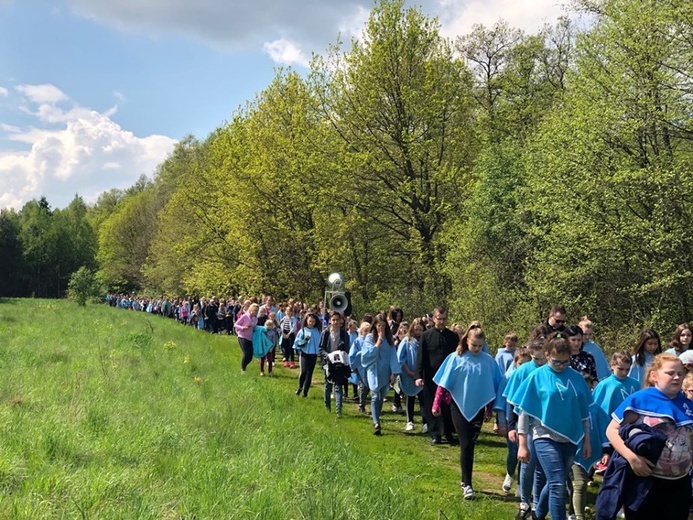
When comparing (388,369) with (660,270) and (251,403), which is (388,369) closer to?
(251,403)

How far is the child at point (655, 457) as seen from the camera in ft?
12.6

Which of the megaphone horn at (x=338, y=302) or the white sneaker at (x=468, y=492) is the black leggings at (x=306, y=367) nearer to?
the megaphone horn at (x=338, y=302)

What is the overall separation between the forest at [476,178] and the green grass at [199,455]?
7653 millimetres

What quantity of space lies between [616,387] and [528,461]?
1449 millimetres

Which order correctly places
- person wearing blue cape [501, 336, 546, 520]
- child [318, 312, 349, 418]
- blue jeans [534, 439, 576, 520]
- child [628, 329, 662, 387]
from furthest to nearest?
child [318, 312, 349, 418]
child [628, 329, 662, 387]
person wearing blue cape [501, 336, 546, 520]
blue jeans [534, 439, 576, 520]

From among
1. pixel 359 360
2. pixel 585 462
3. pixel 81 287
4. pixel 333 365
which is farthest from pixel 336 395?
pixel 81 287

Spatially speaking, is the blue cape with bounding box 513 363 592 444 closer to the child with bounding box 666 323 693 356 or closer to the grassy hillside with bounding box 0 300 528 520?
the grassy hillside with bounding box 0 300 528 520

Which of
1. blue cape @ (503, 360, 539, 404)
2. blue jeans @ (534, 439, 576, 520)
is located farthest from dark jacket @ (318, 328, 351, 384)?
blue jeans @ (534, 439, 576, 520)

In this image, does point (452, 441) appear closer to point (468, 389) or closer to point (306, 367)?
point (468, 389)

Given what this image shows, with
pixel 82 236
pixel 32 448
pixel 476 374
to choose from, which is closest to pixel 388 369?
pixel 476 374

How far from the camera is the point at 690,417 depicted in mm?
3998

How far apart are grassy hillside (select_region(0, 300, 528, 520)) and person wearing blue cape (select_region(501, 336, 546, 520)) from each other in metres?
0.33

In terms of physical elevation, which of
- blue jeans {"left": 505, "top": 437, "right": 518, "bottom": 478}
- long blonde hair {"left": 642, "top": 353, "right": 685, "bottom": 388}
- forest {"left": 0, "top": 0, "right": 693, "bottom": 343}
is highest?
forest {"left": 0, "top": 0, "right": 693, "bottom": 343}

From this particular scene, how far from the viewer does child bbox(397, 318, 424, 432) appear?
10204 millimetres
